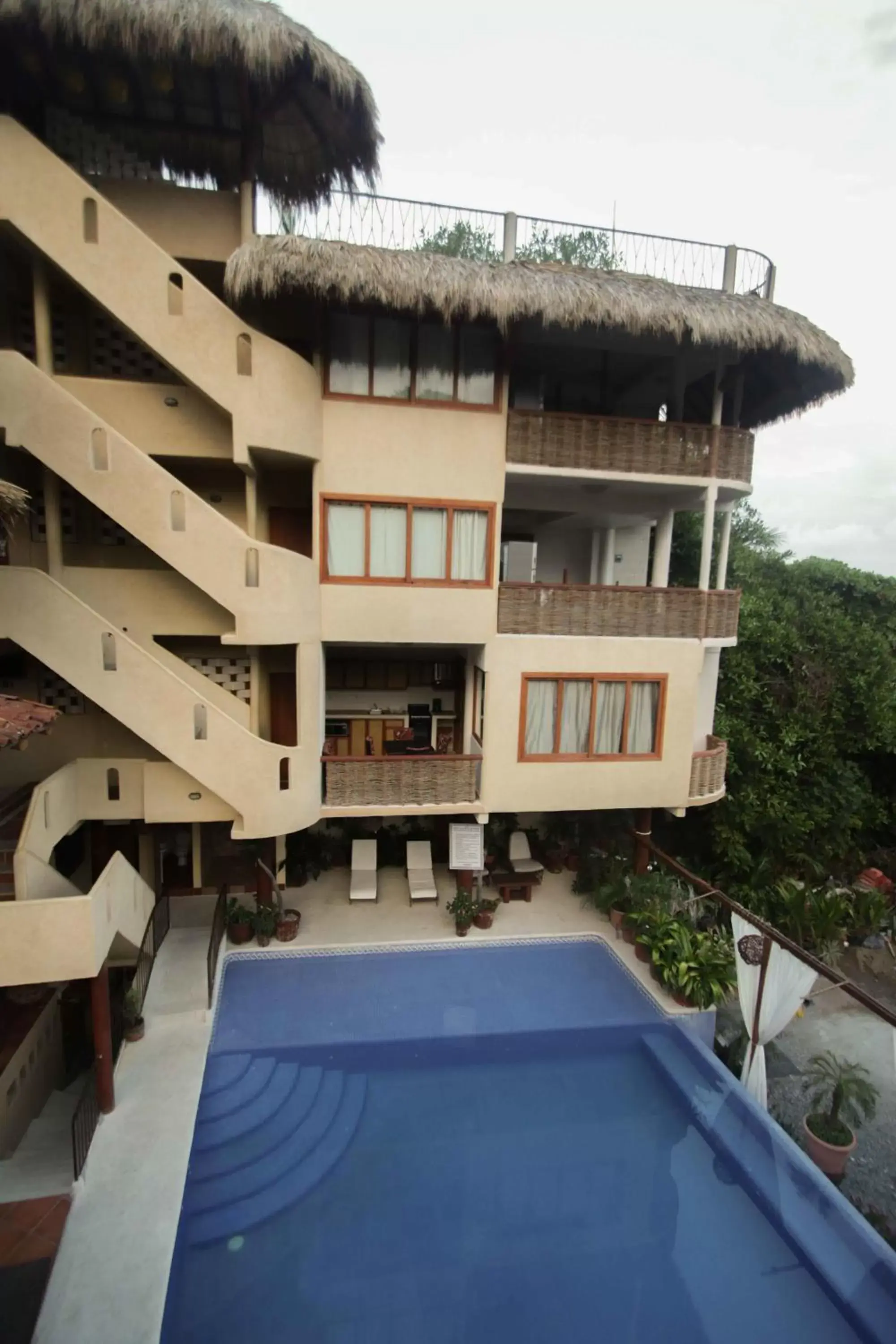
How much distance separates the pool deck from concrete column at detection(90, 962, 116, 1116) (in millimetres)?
224

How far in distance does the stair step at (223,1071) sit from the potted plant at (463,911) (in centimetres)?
422

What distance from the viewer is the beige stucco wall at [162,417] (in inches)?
398

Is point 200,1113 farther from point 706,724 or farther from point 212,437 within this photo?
point 706,724

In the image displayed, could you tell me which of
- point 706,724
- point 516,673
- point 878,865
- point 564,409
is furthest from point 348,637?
point 878,865

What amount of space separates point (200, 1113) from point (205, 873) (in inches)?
224

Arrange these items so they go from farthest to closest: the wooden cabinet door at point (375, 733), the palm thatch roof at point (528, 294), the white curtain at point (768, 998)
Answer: the wooden cabinet door at point (375, 733) < the palm thatch roof at point (528, 294) < the white curtain at point (768, 998)

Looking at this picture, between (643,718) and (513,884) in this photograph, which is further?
(513,884)

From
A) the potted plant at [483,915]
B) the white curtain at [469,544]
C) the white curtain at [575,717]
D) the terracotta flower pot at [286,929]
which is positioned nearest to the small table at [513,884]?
the potted plant at [483,915]

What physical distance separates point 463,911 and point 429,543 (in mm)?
6666

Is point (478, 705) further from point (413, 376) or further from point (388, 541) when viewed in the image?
point (413, 376)

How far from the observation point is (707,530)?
11.6m

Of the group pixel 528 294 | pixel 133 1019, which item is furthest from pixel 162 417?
pixel 133 1019

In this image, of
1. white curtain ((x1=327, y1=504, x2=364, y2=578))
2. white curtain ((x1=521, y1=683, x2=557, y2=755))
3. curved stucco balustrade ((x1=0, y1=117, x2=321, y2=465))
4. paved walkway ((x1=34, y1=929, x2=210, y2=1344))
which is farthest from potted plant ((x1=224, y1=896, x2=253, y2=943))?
curved stucco balustrade ((x1=0, y1=117, x2=321, y2=465))

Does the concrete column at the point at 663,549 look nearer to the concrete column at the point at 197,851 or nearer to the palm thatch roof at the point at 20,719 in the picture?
the concrete column at the point at 197,851
